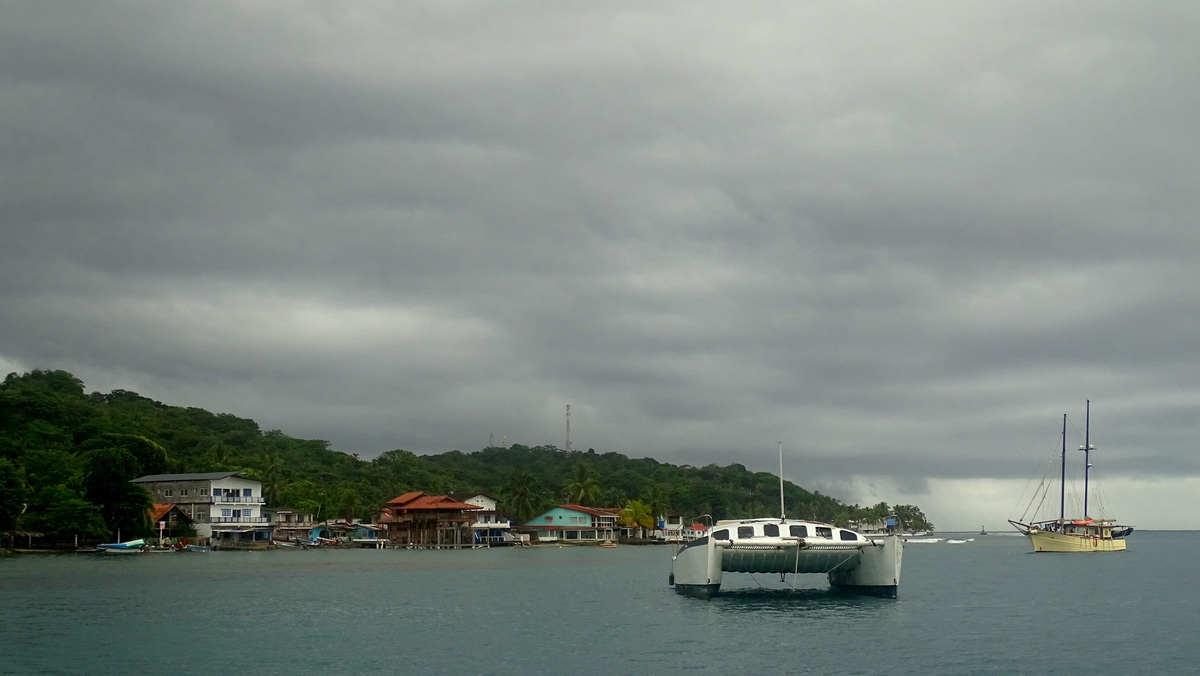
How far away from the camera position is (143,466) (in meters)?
123

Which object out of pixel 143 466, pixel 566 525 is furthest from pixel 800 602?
pixel 566 525

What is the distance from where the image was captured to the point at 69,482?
99.1m

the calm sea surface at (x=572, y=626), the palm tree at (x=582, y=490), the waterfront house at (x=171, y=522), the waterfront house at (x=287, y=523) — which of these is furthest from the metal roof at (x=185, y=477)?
the palm tree at (x=582, y=490)

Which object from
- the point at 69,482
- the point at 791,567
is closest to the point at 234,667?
the point at 791,567

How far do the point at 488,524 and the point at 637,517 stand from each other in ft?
120

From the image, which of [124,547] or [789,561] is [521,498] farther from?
[789,561]

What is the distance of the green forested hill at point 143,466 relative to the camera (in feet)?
315

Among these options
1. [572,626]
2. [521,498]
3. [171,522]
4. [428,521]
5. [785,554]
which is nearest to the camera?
[572,626]

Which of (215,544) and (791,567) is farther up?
(791,567)

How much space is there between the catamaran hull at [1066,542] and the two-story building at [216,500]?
9252cm

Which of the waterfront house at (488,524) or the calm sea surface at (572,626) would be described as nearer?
the calm sea surface at (572,626)

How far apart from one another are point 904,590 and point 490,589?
2348cm

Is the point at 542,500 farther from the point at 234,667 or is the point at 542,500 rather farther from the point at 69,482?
the point at 234,667

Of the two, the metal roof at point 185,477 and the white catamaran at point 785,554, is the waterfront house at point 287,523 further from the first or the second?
the white catamaran at point 785,554
